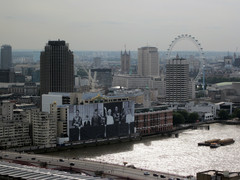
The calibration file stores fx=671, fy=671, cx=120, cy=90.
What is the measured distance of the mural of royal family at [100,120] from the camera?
23750 millimetres

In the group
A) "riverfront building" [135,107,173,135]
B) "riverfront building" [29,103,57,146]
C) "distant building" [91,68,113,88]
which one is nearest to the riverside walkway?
"riverfront building" [29,103,57,146]

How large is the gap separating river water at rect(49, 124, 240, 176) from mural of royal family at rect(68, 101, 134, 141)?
1.00 metres

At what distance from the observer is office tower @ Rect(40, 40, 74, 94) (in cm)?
3291

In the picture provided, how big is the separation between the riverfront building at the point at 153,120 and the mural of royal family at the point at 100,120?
847mm

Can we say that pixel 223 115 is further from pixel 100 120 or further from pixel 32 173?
pixel 32 173

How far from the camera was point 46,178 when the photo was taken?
14180 millimetres

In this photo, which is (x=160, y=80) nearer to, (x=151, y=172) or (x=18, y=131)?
(x=18, y=131)

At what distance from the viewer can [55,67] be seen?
33.0 meters

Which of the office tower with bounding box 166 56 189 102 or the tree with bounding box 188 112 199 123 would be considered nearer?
the tree with bounding box 188 112 199 123

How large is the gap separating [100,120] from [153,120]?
11.2 feet

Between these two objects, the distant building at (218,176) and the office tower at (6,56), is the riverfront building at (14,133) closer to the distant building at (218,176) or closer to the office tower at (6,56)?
the distant building at (218,176)

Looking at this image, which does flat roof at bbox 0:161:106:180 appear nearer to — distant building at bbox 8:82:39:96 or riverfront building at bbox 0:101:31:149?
riverfront building at bbox 0:101:31:149

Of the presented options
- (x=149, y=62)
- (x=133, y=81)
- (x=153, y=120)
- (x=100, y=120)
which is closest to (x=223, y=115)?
(x=153, y=120)

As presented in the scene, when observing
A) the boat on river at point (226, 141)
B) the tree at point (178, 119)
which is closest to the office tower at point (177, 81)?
the tree at point (178, 119)
